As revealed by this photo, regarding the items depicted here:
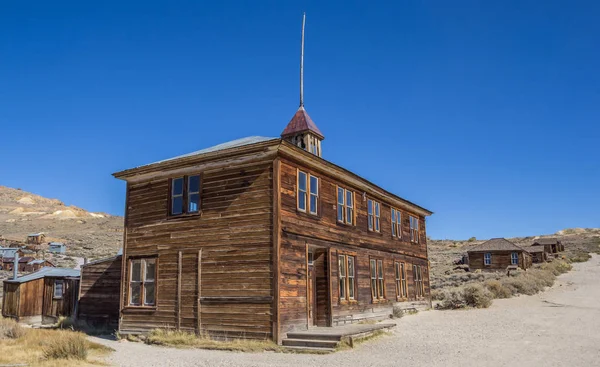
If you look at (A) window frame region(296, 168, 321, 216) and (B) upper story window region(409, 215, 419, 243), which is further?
(B) upper story window region(409, 215, 419, 243)

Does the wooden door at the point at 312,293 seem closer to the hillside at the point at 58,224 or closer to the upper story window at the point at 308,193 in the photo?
the upper story window at the point at 308,193

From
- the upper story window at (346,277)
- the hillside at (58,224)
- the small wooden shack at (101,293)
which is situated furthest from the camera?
the hillside at (58,224)

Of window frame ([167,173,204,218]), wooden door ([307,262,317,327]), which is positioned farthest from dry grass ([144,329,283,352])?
window frame ([167,173,204,218])

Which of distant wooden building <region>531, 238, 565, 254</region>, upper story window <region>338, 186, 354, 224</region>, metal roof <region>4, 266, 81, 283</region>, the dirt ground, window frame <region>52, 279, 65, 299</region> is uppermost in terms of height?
distant wooden building <region>531, 238, 565, 254</region>

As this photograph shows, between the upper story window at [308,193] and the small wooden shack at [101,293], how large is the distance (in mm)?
8937

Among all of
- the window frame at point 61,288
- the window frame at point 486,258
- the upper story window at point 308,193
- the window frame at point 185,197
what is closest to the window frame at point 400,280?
the upper story window at point 308,193

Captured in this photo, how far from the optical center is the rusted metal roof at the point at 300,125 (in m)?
22.0

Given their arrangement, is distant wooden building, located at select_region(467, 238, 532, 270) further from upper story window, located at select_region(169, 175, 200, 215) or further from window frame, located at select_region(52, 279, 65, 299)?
upper story window, located at select_region(169, 175, 200, 215)

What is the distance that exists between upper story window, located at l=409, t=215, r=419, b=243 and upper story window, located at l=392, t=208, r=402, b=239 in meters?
2.00

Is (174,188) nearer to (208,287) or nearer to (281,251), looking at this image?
(208,287)

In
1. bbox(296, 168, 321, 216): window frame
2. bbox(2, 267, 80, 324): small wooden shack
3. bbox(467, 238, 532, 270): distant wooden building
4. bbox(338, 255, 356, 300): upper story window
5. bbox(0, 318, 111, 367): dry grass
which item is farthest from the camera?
bbox(467, 238, 532, 270): distant wooden building

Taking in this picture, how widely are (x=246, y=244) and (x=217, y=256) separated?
49.4 inches

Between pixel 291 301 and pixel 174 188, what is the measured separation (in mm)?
6281

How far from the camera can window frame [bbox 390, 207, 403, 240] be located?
84.7ft
